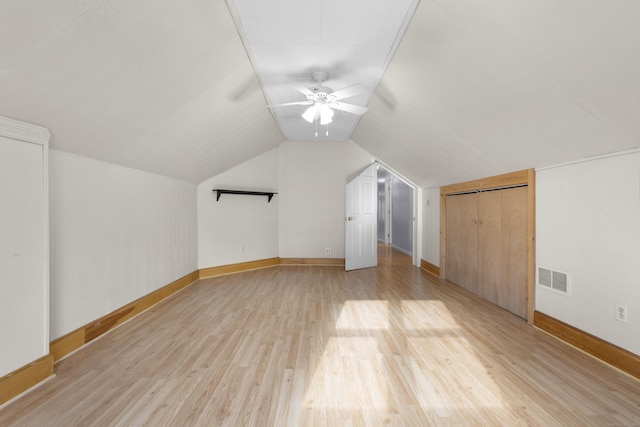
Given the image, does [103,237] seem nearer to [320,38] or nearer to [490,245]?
[320,38]

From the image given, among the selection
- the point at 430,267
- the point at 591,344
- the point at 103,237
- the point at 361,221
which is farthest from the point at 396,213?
the point at 103,237

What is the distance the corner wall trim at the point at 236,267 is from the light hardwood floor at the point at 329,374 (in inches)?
66.4

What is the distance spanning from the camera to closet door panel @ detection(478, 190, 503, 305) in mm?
3756

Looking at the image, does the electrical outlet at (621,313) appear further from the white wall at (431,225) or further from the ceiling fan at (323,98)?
the white wall at (431,225)

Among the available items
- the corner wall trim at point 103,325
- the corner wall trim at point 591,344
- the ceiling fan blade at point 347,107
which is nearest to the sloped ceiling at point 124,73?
the ceiling fan blade at point 347,107

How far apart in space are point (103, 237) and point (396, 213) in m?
8.07

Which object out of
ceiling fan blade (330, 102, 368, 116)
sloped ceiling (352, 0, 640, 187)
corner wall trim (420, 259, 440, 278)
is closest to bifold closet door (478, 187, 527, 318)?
sloped ceiling (352, 0, 640, 187)

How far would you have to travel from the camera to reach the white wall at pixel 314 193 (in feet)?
21.8

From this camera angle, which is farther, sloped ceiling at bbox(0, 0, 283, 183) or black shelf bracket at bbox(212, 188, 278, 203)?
black shelf bracket at bbox(212, 188, 278, 203)

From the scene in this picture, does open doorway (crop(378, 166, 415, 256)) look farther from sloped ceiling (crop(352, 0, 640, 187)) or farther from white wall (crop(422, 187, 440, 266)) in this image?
sloped ceiling (crop(352, 0, 640, 187))

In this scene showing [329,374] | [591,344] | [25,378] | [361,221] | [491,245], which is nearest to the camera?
[25,378]

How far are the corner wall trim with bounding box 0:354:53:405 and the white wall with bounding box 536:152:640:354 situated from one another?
170 inches

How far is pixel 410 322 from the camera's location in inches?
127

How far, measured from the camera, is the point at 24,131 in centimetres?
198
